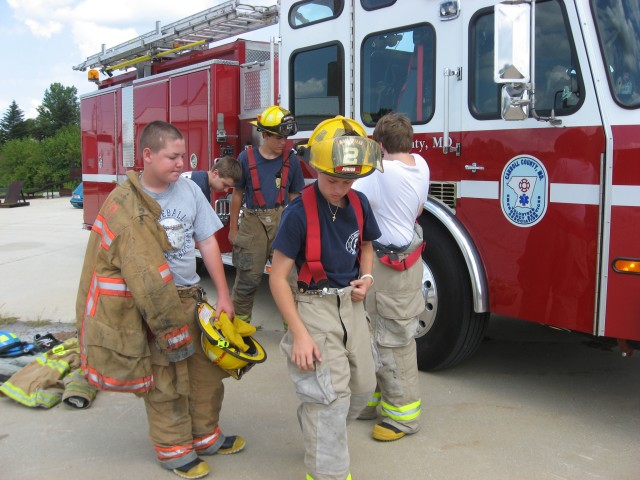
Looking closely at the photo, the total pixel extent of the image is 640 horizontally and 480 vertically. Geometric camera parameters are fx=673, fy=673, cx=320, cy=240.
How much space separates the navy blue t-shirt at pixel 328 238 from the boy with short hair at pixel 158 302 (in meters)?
0.63

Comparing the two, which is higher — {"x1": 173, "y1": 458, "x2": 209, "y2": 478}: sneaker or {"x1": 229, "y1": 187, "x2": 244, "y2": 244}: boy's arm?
{"x1": 229, "y1": 187, "x2": 244, "y2": 244}: boy's arm

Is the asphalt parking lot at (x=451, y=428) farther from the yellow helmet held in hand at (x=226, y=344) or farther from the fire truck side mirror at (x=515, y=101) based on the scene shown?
the fire truck side mirror at (x=515, y=101)

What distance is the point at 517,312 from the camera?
3.86 m

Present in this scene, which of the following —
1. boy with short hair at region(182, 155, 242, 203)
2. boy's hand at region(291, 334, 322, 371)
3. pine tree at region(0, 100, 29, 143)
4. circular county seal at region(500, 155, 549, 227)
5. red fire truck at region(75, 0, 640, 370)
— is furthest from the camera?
pine tree at region(0, 100, 29, 143)

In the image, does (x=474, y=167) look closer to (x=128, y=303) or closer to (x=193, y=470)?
(x=128, y=303)

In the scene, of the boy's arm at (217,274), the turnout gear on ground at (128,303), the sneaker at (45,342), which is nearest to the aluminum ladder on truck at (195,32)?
the sneaker at (45,342)

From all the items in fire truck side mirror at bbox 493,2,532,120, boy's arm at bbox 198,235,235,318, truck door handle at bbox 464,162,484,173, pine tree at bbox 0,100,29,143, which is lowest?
boy's arm at bbox 198,235,235,318

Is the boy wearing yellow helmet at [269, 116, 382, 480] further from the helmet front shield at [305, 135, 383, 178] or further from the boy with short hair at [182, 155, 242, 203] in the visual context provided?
the boy with short hair at [182, 155, 242, 203]

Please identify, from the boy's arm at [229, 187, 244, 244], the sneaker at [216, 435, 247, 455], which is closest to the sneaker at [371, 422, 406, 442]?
the sneaker at [216, 435, 247, 455]

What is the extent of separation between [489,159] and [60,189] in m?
25.1

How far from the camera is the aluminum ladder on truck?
21.7ft

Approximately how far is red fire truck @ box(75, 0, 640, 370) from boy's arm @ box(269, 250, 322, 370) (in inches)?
58.8

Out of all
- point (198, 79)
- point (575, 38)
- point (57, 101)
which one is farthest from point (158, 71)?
point (57, 101)

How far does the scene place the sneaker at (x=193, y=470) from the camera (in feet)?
10.5
